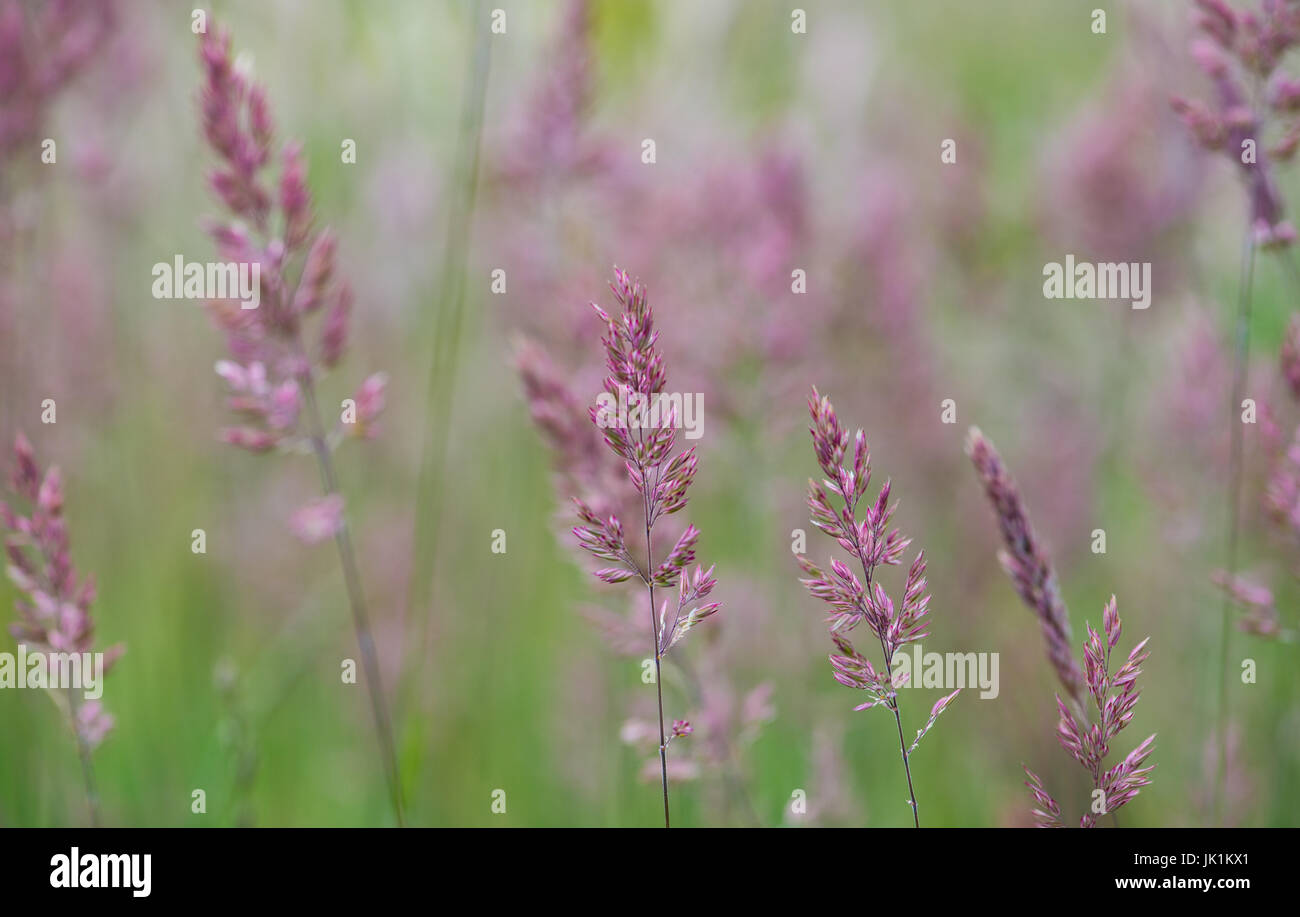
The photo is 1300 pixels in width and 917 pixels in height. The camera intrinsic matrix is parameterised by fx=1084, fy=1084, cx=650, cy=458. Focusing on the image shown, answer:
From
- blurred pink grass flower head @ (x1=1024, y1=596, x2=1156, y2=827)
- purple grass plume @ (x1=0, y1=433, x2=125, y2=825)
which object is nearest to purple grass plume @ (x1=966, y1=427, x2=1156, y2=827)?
blurred pink grass flower head @ (x1=1024, y1=596, x2=1156, y2=827)

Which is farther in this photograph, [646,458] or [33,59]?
[33,59]

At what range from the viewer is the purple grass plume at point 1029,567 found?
127 centimetres

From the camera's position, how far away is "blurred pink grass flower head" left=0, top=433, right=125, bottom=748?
54.9 inches

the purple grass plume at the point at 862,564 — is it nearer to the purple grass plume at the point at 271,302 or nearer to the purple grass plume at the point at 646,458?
Result: the purple grass plume at the point at 646,458

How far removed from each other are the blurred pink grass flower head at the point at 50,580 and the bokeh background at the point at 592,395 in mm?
293

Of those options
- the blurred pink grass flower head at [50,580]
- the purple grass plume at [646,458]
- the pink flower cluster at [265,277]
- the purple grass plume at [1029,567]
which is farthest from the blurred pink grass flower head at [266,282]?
the purple grass plume at [1029,567]

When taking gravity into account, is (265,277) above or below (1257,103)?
below

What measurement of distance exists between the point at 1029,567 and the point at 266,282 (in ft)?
3.62

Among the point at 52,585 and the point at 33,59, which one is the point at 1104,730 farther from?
the point at 33,59

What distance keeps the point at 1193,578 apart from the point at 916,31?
647cm

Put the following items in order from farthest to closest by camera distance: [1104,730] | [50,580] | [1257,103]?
[1257,103], [50,580], [1104,730]

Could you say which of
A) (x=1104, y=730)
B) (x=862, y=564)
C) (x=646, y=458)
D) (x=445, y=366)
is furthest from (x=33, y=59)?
(x=1104, y=730)

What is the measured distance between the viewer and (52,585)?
145 centimetres
